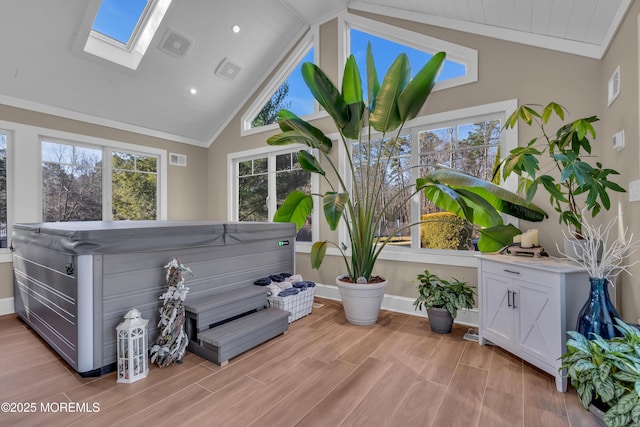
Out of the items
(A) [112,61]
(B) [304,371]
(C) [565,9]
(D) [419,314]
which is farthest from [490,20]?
(A) [112,61]

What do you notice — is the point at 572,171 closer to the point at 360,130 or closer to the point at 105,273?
the point at 360,130

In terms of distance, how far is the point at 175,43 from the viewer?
156 inches

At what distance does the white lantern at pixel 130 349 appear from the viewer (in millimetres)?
2018

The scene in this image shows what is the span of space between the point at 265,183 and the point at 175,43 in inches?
90.1

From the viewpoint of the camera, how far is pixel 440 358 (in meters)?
2.37

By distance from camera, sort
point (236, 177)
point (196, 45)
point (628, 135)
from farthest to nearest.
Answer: point (236, 177) → point (196, 45) → point (628, 135)

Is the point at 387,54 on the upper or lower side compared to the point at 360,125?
upper

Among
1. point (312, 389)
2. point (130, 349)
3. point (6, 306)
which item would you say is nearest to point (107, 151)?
point (6, 306)

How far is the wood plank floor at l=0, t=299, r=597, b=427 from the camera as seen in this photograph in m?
1.66

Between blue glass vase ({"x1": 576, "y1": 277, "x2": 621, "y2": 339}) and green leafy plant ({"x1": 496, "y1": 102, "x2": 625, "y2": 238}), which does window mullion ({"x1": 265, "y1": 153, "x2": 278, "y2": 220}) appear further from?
blue glass vase ({"x1": 576, "y1": 277, "x2": 621, "y2": 339})

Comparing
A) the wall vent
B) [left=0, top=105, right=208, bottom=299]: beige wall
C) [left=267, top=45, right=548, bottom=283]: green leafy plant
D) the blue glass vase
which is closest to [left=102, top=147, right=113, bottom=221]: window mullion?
[left=0, top=105, right=208, bottom=299]: beige wall

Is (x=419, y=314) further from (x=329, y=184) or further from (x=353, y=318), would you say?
(x=329, y=184)

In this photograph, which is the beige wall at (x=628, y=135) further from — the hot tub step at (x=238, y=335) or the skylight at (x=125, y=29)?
the skylight at (x=125, y=29)

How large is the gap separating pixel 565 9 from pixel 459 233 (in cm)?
210
